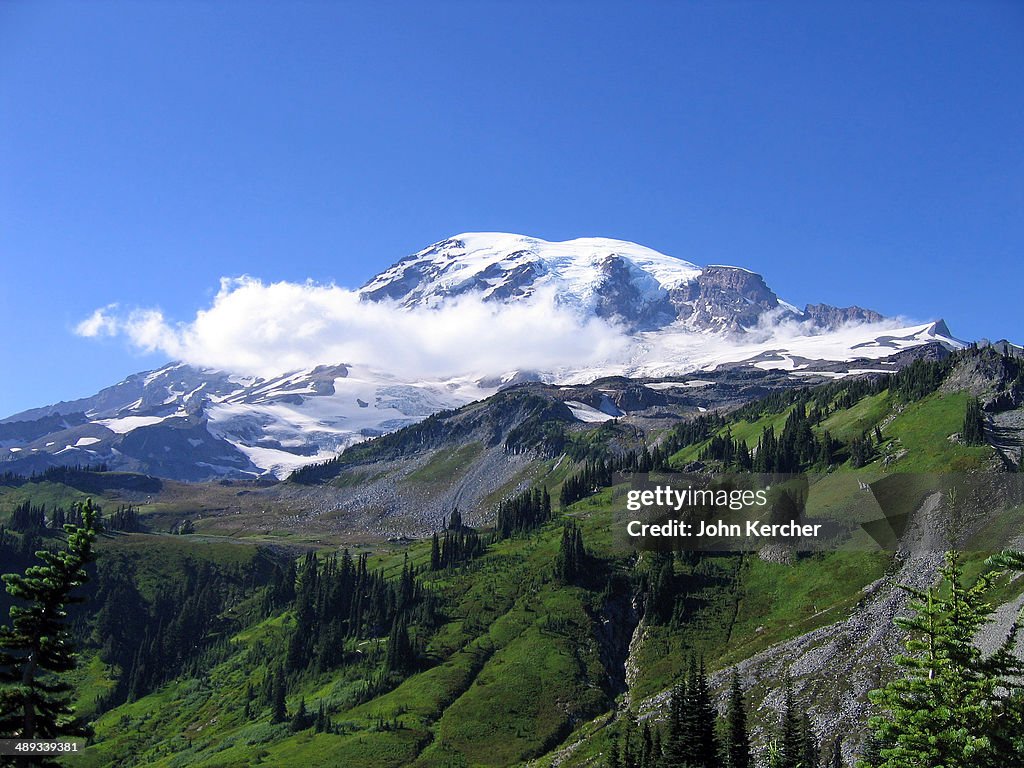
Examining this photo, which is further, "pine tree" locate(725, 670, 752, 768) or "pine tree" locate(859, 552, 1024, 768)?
"pine tree" locate(725, 670, 752, 768)

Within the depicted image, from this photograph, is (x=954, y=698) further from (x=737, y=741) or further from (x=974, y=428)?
(x=974, y=428)

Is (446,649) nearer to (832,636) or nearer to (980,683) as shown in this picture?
(832,636)

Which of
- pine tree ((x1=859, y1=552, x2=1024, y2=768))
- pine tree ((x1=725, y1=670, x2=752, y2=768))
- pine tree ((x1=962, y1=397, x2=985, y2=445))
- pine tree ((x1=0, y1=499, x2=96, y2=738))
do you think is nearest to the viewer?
pine tree ((x1=0, y1=499, x2=96, y2=738))

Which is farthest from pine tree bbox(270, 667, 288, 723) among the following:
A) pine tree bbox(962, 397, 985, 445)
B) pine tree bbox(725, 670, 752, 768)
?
pine tree bbox(962, 397, 985, 445)

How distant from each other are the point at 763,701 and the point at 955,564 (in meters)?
92.0

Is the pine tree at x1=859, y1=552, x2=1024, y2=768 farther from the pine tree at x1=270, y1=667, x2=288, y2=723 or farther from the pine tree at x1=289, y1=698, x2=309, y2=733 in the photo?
the pine tree at x1=270, y1=667, x2=288, y2=723

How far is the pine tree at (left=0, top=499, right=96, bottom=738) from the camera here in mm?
31781

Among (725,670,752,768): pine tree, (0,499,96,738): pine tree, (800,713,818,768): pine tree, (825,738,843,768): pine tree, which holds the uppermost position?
(0,499,96,738): pine tree

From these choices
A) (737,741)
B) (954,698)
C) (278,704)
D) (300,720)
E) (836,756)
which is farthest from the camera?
(278,704)

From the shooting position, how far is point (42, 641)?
1261 inches

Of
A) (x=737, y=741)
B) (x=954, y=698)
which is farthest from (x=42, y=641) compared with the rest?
(x=737, y=741)

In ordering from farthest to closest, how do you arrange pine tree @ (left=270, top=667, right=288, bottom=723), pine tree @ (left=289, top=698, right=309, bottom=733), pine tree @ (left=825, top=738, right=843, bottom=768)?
pine tree @ (left=270, top=667, right=288, bottom=723) < pine tree @ (left=289, top=698, right=309, bottom=733) < pine tree @ (left=825, top=738, right=843, bottom=768)

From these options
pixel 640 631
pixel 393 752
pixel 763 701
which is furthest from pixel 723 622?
pixel 393 752

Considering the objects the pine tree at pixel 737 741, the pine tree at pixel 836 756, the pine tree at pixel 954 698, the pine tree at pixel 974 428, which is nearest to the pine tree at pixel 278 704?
the pine tree at pixel 836 756
